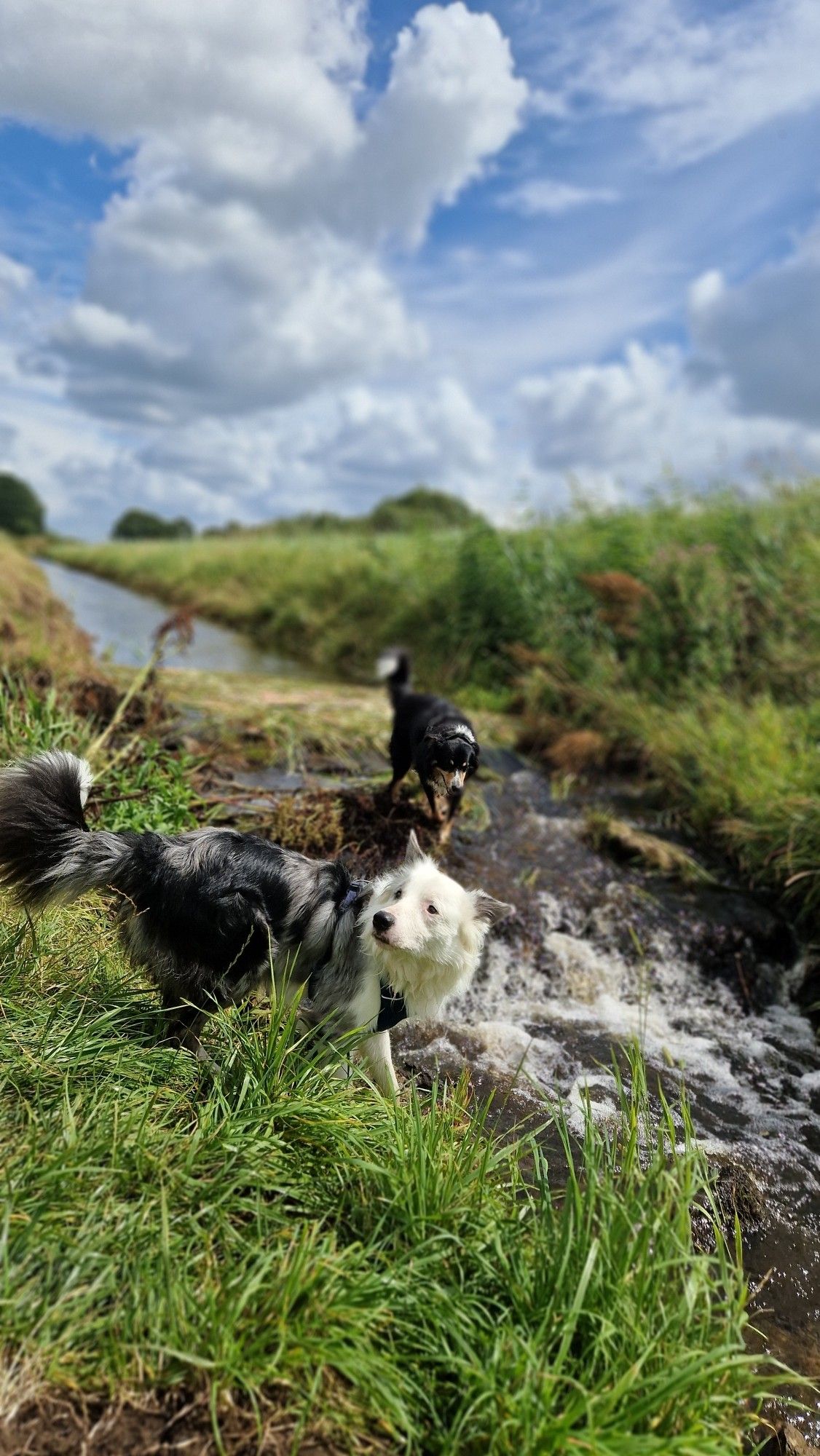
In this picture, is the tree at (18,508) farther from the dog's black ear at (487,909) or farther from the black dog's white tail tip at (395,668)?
the dog's black ear at (487,909)

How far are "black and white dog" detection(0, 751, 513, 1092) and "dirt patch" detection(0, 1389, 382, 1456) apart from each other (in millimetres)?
1173

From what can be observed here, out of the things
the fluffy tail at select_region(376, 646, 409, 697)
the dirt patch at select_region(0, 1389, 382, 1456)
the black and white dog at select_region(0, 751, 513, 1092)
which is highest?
the fluffy tail at select_region(376, 646, 409, 697)

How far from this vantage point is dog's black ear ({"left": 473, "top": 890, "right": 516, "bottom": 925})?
9.91ft

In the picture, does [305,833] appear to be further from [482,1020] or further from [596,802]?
[596,802]

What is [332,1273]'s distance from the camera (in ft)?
6.91

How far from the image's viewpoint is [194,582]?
1041 inches

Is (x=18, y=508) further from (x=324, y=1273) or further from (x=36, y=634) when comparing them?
(x=324, y=1273)

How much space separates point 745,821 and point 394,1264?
5.09m

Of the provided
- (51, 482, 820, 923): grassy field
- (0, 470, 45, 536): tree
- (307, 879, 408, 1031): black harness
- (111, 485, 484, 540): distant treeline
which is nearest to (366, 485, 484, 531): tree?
(111, 485, 484, 540): distant treeline

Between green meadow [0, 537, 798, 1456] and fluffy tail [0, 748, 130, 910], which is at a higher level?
fluffy tail [0, 748, 130, 910]

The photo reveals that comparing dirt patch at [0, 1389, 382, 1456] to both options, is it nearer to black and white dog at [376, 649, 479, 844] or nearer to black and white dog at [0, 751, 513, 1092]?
black and white dog at [0, 751, 513, 1092]

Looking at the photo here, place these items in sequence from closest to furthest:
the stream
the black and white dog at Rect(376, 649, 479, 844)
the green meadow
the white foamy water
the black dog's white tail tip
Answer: the green meadow, the stream, the white foamy water, the black and white dog at Rect(376, 649, 479, 844), the black dog's white tail tip

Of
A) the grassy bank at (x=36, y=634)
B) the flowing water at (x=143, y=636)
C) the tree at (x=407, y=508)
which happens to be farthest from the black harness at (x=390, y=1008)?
the tree at (x=407, y=508)

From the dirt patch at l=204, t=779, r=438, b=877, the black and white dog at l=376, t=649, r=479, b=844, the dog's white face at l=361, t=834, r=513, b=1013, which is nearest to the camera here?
the dog's white face at l=361, t=834, r=513, b=1013
